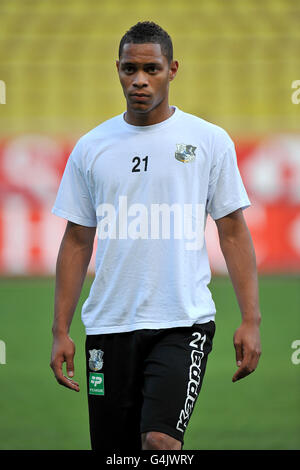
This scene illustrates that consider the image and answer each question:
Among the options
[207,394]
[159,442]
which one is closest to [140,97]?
[159,442]

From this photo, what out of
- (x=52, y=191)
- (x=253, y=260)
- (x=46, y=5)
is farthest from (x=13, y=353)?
(x=46, y=5)

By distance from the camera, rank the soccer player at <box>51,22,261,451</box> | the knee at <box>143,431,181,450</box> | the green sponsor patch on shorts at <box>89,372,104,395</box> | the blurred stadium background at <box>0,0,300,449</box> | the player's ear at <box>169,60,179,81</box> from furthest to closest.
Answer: the blurred stadium background at <box>0,0,300,449</box>
the player's ear at <box>169,60,179,81</box>
the green sponsor patch on shorts at <box>89,372,104,395</box>
the soccer player at <box>51,22,261,451</box>
the knee at <box>143,431,181,450</box>

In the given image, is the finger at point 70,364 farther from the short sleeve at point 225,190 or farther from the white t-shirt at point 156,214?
the short sleeve at point 225,190

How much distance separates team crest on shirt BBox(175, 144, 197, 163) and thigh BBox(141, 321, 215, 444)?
1.83ft

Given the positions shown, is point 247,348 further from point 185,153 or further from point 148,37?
point 148,37

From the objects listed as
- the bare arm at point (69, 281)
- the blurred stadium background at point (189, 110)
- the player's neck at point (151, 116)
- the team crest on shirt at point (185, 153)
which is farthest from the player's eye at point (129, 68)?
the blurred stadium background at point (189, 110)

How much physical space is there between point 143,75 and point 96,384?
1060 mm

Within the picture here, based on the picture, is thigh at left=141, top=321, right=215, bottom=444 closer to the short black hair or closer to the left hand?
the left hand

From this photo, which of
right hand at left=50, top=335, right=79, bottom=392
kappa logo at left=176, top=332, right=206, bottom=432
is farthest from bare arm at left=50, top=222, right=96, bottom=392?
kappa logo at left=176, top=332, right=206, bottom=432

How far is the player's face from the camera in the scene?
294cm

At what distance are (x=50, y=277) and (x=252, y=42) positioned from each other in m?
4.86

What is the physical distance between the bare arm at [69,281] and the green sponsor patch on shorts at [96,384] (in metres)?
0.07

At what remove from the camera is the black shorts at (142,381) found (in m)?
2.76

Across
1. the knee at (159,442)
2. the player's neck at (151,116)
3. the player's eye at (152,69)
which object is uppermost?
the player's eye at (152,69)
